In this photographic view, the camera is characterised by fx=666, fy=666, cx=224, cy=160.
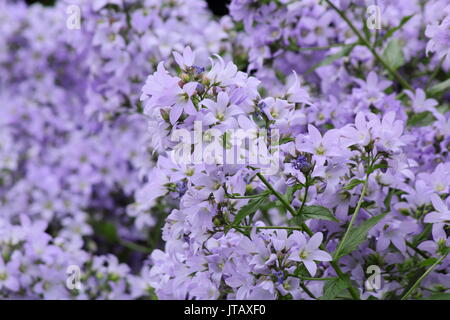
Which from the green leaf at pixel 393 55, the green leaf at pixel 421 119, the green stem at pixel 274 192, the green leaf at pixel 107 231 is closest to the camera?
the green stem at pixel 274 192

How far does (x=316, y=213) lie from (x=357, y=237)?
83 millimetres

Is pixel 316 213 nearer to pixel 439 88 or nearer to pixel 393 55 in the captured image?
pixel 439 88

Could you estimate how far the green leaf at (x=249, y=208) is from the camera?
108 cm

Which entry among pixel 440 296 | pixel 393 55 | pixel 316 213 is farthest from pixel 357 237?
pixel 393 55

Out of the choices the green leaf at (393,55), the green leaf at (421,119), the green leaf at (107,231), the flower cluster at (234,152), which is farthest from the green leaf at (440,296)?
the green leaf at (107,231)

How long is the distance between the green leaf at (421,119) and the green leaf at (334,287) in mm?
503

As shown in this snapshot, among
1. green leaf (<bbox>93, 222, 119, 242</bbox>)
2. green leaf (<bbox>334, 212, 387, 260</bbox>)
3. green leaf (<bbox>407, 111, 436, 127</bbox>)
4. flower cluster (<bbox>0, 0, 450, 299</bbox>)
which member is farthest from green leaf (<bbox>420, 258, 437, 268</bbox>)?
green leaf (<bbox>93, 222, 119, 242</bbox>)

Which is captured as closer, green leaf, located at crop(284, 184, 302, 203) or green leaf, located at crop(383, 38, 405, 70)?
green leaf, located at crop(284, 184, 302, 203)

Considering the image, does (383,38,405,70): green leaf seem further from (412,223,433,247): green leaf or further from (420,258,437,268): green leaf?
(420,258,437,268): green leaf

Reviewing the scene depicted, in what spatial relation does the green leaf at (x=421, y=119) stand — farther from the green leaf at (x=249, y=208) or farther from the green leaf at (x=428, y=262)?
the green leaf at (x=249, y=208)

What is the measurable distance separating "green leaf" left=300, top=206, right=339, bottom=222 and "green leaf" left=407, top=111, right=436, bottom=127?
48cm

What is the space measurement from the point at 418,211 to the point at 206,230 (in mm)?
477

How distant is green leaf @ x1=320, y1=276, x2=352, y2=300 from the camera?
1130 millimetres

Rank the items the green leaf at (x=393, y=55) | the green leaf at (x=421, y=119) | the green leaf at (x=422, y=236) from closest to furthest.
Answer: the green leaf at (x=422, y=236)
the green leaf at (x=421, y=119)
the green leaf at (x=393, y=55)
